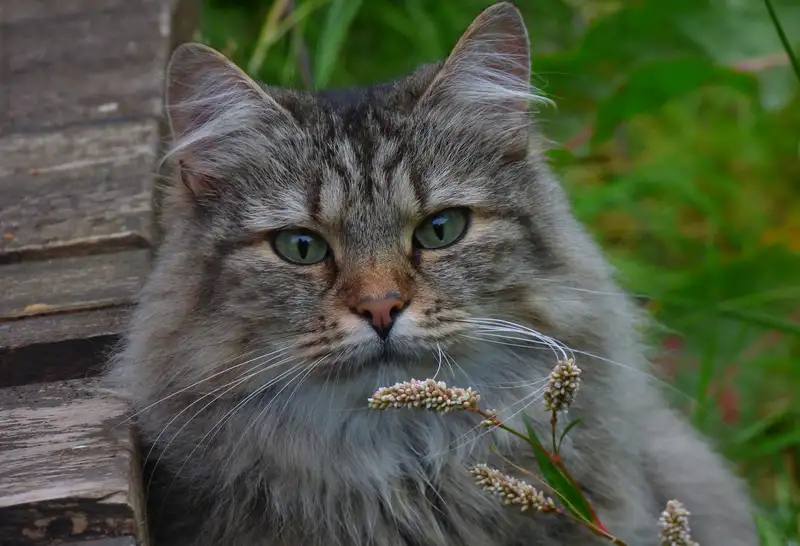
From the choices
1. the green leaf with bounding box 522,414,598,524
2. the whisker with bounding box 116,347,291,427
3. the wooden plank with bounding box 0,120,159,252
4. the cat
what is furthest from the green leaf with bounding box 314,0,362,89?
the green leaf with bounding box 522,414,598,524

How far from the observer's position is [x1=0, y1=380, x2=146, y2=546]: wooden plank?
1.48 metres

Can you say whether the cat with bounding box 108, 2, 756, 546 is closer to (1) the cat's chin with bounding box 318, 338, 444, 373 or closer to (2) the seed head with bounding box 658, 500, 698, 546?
(1) the cat's chin with bounding box 318, 338, 444, 373

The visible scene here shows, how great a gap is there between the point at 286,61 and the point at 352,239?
1993 millimetres

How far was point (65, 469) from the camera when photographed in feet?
5.15

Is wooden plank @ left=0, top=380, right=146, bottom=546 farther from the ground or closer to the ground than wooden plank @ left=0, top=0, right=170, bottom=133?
closer to the ground

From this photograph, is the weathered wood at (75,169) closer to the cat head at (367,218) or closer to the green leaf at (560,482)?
the cat head at (367,218)

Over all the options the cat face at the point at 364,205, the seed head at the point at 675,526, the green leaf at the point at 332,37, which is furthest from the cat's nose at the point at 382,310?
the green leaf at the point at 332,37

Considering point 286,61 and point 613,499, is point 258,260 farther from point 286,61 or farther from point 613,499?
point 286,61

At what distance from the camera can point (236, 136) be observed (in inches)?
74.4

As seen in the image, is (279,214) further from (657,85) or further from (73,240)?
(657,85)

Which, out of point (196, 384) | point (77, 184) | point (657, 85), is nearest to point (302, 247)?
point (196, 384)

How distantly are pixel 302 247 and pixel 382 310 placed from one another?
0.23 m

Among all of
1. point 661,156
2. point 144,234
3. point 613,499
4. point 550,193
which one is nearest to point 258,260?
point 144,234

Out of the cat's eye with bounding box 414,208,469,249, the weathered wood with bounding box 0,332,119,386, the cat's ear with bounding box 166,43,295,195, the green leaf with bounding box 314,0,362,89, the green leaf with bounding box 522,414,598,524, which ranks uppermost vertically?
the green leaf with bounding box 314,0,362,89
